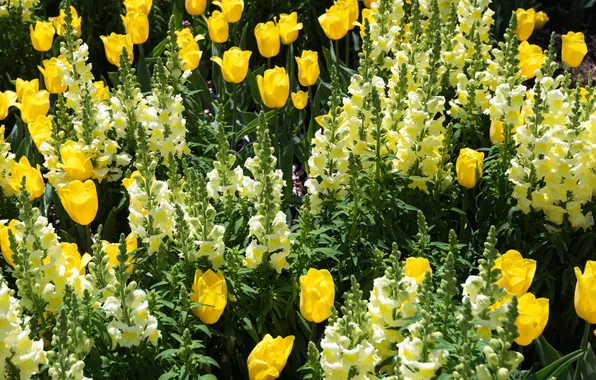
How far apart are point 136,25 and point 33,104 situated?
0.80 metres

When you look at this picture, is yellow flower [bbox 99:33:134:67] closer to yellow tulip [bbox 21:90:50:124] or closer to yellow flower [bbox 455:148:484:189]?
yellow tulip [bbox 21:90:50:124]

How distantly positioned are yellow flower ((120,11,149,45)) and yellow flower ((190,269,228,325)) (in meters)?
2.05

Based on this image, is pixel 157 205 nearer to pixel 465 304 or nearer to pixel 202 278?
pixel 202 278

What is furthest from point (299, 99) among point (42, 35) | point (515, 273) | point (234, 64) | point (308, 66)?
point (515, 273)

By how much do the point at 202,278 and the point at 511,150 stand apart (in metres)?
1.52

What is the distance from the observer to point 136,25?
472 centimetres

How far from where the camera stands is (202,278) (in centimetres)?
308

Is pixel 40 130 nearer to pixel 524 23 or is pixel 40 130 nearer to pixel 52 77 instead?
pixel 52 77

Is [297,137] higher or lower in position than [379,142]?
lower

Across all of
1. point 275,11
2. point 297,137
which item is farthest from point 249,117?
point 275,11

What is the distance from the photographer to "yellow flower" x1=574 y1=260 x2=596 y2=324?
2930mm

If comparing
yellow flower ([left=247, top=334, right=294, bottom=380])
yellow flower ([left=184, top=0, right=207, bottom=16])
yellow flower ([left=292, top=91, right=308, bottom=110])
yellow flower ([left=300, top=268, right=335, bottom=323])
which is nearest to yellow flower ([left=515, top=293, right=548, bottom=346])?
yellow flower ([left=300, top=268, right=335, bottom=323])

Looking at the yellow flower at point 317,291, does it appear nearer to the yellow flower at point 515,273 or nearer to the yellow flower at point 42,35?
the yellow flower at point 515,273

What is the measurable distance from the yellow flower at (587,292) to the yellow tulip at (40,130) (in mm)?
2319
